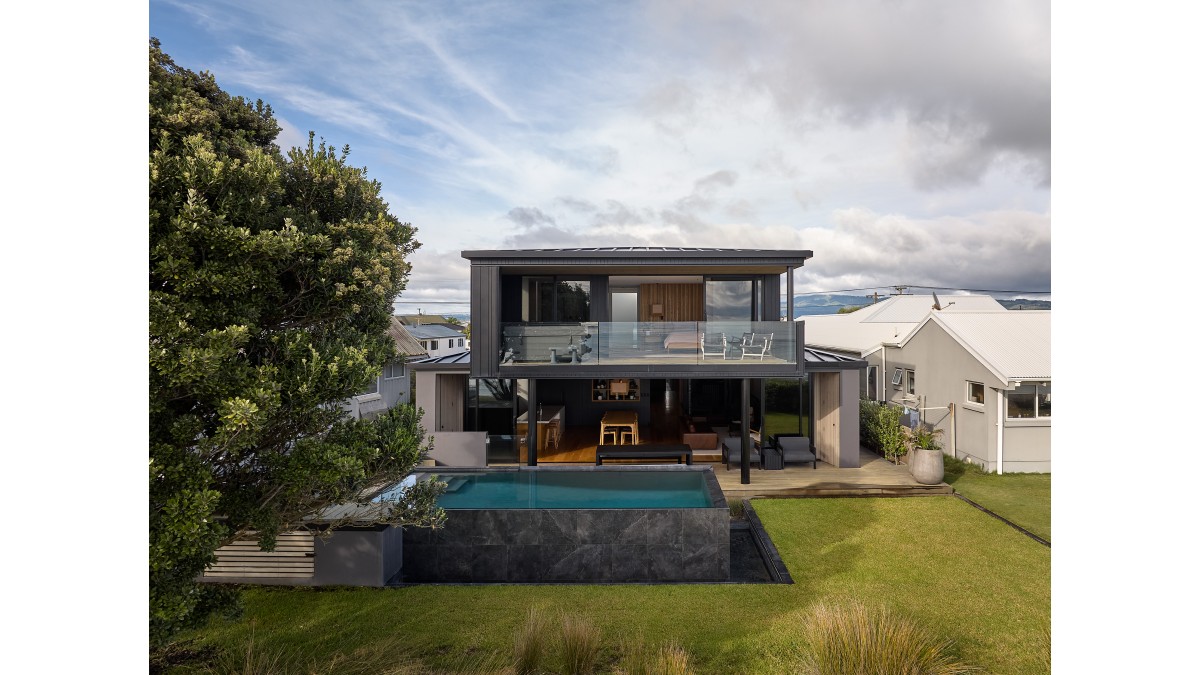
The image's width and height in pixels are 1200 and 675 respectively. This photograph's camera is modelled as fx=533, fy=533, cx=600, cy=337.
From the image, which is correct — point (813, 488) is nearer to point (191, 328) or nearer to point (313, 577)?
point (313, 577)

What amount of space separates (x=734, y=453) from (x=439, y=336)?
30778 mm

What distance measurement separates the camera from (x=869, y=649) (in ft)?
15.5

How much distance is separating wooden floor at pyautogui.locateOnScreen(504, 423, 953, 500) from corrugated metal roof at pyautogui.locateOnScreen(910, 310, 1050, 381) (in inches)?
136

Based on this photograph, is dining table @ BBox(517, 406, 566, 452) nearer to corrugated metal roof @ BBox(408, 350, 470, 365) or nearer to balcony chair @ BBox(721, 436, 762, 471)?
corrugated metal roof @ BBox(408, 350, 470, 365)

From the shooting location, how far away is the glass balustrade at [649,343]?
39.8ft

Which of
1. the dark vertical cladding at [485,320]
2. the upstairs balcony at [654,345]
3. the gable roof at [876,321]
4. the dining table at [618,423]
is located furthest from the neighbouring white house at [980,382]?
the dark vertical cladding at [485,320]

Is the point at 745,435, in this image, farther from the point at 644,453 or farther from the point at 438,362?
the point at 438,362

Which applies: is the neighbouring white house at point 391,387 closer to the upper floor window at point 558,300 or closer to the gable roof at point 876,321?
the upper floor window at point 558,300

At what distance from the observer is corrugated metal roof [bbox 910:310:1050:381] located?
12797mm

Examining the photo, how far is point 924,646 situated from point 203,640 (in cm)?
741

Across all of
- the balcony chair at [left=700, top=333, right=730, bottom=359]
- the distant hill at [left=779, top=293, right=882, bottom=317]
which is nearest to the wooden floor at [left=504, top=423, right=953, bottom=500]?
the balcony chair at [left=700, top=333, right=730, bottom=359]

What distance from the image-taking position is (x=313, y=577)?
7328 millimetres

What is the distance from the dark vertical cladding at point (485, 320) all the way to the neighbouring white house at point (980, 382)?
11656 millimetres
